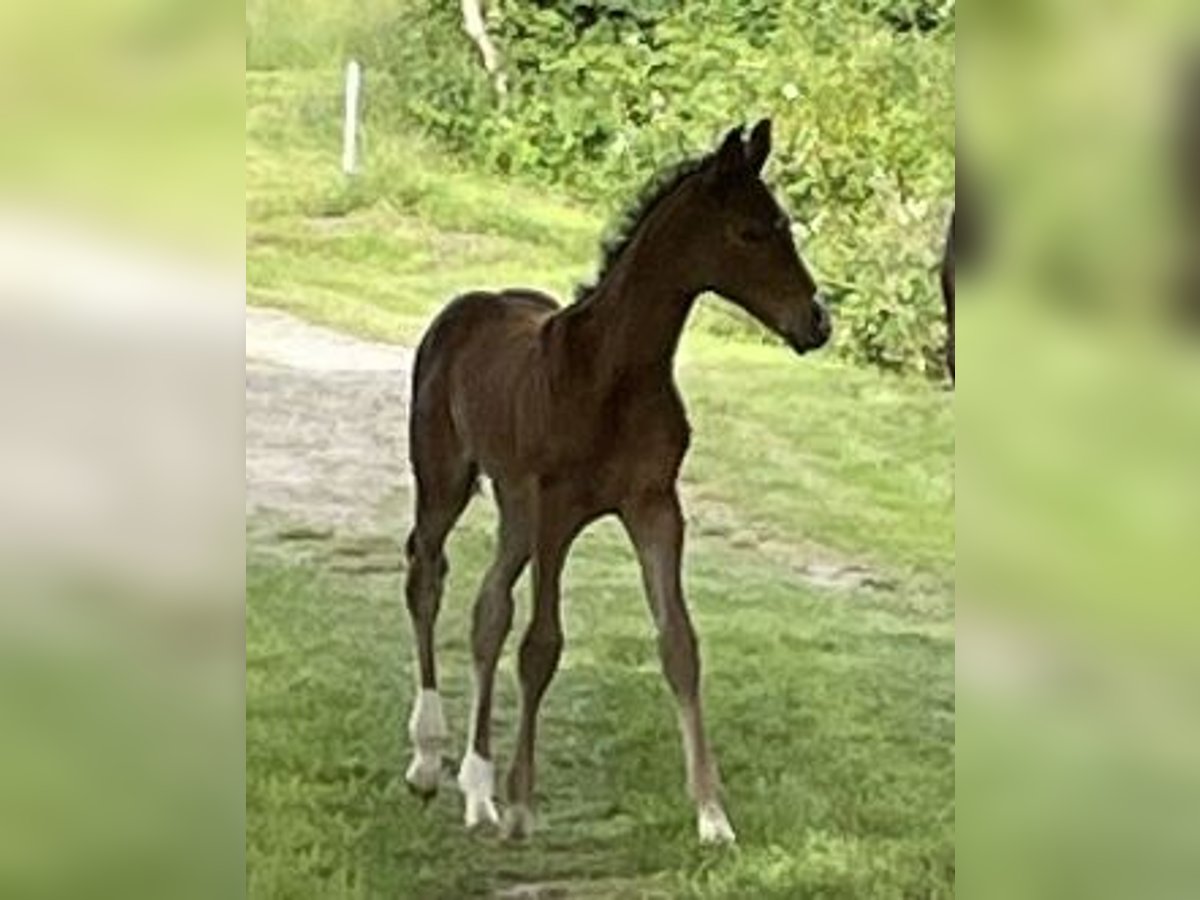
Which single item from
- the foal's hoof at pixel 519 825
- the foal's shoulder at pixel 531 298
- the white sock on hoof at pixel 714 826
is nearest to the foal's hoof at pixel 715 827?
the white sock on hoof at pixel 714 826

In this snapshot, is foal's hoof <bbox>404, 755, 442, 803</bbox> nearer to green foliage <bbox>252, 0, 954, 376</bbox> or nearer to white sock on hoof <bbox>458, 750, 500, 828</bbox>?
white sock on hoof <bbox>458, 750, 500, 828</bbox>

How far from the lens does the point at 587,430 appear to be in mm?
1914

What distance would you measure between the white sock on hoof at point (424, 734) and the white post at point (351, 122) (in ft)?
1.43

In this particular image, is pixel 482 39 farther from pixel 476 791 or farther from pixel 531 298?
pixel 476 791

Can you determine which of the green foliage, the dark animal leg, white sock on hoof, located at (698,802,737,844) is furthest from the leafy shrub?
white sock on hoof, located at (698,802,737,844)

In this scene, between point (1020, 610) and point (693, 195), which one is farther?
point (693, 195)

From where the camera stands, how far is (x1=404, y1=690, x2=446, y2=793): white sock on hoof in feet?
6.23

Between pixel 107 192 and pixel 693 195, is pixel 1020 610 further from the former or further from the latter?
pixel 107 192

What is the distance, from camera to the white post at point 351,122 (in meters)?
1.89

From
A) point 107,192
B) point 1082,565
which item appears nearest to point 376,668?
point 107,192

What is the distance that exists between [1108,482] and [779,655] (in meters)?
0.33

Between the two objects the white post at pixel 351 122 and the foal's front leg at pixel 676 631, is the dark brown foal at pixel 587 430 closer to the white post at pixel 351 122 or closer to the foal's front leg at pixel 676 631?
the foal's front leg at pixel 676 631

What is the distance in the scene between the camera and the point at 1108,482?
170 centimetres

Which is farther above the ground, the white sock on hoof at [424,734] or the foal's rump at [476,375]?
the foal's rump at [476,375]
